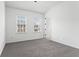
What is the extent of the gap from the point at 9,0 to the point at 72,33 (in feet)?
13.0

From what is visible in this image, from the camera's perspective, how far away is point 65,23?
4871mm

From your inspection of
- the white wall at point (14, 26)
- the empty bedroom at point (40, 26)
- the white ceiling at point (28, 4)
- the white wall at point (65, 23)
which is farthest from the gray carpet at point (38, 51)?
the white ceiling at point (28, 4)

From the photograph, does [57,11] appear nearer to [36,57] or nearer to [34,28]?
[34,28]

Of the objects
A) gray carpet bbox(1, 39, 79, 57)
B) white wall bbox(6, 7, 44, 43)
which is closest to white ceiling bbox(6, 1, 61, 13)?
white wall bbox(6, 7, 44, 43)

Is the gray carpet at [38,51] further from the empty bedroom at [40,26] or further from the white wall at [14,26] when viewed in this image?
the white wall at [14,26]

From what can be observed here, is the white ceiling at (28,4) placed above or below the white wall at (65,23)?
above

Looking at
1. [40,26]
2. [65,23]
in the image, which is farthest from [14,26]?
[65,23]

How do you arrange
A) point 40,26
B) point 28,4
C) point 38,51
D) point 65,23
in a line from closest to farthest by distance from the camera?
point 38,51
point 65,23
point 28,4
point 40,26

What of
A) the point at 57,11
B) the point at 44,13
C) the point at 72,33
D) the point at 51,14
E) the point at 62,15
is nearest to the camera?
the point at 72,33

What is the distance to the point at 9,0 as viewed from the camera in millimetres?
4281

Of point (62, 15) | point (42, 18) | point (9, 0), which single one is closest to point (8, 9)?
point (9, 0)

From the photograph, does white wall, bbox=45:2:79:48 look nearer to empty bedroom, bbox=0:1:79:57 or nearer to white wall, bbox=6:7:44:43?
empty bedroom, bbox=0:1:79:57

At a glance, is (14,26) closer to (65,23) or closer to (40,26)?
(40,26)

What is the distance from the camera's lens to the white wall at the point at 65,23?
13.7 ft
